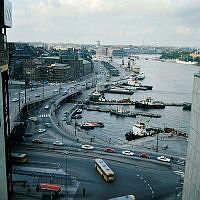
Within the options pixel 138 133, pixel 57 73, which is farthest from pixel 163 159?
pixel 57 73

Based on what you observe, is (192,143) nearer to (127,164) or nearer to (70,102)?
(127,164)

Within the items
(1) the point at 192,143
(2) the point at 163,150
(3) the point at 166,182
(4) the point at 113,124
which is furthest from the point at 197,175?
(4) the point at 113,124

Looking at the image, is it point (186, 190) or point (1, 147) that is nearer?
point (186, 190)

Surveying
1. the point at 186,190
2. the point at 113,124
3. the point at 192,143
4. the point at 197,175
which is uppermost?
the point at 192,143

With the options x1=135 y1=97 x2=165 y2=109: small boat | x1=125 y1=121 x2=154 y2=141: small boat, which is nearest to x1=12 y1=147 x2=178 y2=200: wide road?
x1=125 y1=121 x2=154 y2=141: small boat

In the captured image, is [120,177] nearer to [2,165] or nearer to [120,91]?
[2,165]

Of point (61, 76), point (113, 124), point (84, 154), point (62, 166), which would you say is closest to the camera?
point (62, 166)
